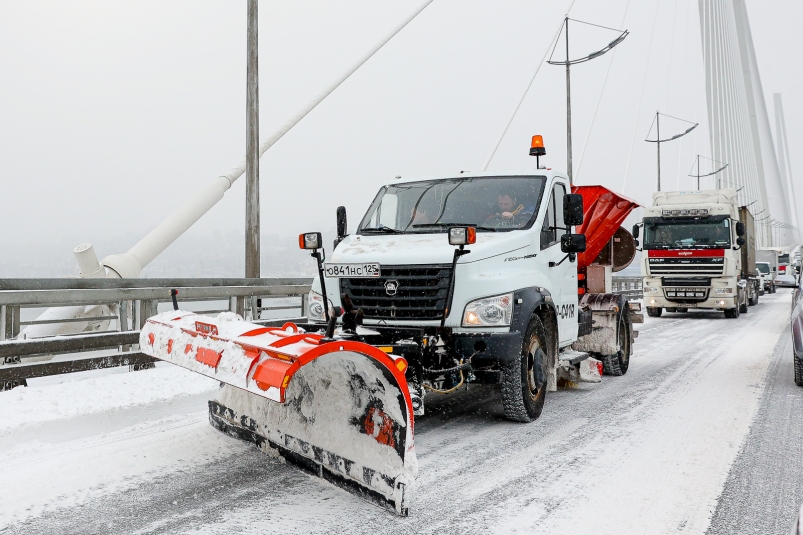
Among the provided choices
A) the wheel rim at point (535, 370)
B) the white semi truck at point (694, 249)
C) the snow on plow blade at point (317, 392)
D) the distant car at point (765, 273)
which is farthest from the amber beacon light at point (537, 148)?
the distant car at point (765, 273)

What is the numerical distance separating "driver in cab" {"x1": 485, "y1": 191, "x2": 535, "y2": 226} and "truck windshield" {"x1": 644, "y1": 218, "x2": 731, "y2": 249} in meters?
14.4

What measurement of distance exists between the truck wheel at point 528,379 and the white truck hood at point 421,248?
2.38 feet

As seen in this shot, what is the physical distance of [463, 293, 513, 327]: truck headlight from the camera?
541 centimetres

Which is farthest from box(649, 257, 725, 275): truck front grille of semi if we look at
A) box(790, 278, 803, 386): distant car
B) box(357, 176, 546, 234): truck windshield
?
box(357, 176, 546, 234): truck windshield

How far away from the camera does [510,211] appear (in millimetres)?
6277

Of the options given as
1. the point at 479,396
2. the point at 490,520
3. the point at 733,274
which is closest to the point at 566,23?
the point at 733,274

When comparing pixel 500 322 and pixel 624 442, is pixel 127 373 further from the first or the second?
pixel 624 442

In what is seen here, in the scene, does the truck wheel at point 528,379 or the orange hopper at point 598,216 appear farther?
the orange hopper at point 598,216

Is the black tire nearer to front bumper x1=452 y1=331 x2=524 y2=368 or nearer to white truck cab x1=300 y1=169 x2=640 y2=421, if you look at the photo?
white truck cab x1=300 y1=169 x2=640 y2=421

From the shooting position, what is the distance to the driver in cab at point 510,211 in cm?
619

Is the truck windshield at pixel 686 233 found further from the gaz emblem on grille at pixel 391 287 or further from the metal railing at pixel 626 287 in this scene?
the gaz emblem on grille at pixel 391 287

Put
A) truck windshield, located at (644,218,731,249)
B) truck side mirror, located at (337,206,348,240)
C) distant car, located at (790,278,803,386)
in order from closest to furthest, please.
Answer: truck side mirror, located at (337,206,348,240) → distant car, located at (790,278,803,386) → truck windshield, located at (644,218,731,249)

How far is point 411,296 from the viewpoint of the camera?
5.47 metres

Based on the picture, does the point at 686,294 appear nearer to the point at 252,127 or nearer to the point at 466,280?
the point at 252,127
